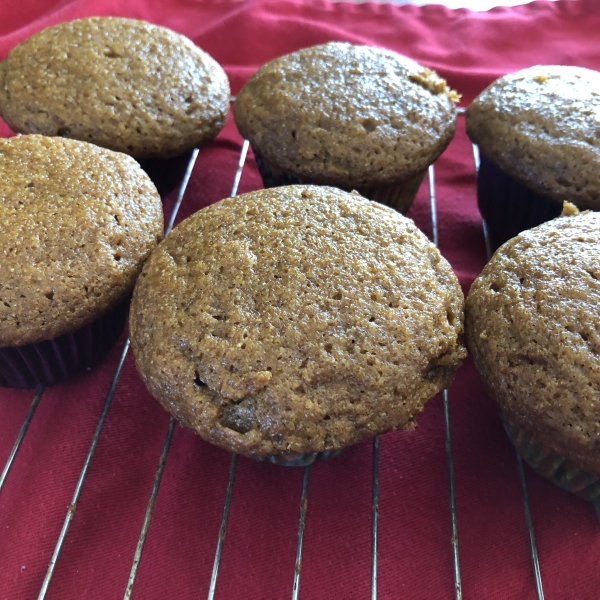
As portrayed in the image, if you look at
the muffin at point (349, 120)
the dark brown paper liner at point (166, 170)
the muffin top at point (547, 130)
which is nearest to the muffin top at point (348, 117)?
the muffin at point (349, 120)

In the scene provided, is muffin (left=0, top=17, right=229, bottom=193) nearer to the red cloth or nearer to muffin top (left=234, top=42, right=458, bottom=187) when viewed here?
muffin top (left=234, top=42, right=458, bottom=187)

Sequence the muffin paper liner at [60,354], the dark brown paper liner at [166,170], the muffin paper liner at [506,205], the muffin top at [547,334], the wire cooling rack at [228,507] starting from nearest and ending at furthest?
1. the muffin top at [547,334]
2. the wire cooling rack at [228,507]
3. the muffin paper liner at [60,354]
4. the muffin paper liner at [506,205]
5. the dark brown paper liner at [166,170]

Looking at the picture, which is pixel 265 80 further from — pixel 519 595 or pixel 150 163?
pixel 519 595

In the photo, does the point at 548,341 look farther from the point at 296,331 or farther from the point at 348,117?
the point at 348,117

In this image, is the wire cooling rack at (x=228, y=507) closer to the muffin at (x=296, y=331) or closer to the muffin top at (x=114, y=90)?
the muffin at (x=296, y=331)

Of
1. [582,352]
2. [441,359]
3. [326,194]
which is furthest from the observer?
[326,194]

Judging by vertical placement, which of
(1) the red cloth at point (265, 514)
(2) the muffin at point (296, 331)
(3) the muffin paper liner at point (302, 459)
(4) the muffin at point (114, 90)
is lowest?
(1) the red cloth at point (265, 514)

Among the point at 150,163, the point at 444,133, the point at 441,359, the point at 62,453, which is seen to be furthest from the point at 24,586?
the point at 444,133

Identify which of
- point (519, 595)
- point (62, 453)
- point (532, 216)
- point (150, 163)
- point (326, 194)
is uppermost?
point (326, 194)
